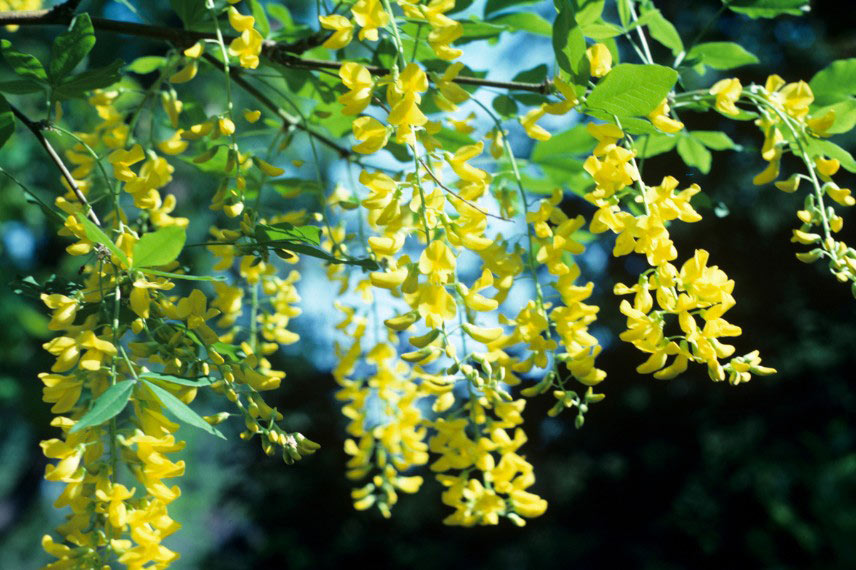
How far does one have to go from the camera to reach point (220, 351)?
69 cm

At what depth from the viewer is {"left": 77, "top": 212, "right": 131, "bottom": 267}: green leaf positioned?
0.56 metres

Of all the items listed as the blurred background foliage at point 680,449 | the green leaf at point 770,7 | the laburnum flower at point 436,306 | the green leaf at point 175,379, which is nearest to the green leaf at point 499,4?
the green leaf at point 770,7

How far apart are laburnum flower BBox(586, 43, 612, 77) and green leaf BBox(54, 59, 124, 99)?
44 centimetres

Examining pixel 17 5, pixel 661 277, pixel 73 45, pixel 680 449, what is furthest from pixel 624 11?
pixel 680 449

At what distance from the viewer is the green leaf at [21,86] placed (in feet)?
2.52

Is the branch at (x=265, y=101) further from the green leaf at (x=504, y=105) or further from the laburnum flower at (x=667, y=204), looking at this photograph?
the laburnum flower at (x=667, y=204)

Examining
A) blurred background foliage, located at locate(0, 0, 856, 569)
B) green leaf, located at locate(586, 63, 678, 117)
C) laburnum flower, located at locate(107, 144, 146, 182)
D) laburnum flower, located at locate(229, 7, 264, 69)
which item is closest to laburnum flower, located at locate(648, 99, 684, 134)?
green leaf, located at locate(586, 63, 678, 117)

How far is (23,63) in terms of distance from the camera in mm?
729

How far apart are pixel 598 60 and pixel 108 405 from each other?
0.48 m

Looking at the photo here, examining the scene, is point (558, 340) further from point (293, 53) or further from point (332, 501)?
point (332, 501)

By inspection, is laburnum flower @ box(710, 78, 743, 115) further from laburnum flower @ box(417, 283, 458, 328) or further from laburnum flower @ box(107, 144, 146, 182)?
laburnum flower @ box(107, 144, 146, 182)

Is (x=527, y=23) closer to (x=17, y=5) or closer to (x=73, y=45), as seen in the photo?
(x=73, y=45)

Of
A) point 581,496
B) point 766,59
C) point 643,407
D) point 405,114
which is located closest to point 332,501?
point 581,496

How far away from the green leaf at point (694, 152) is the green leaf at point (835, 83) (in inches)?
7.2
